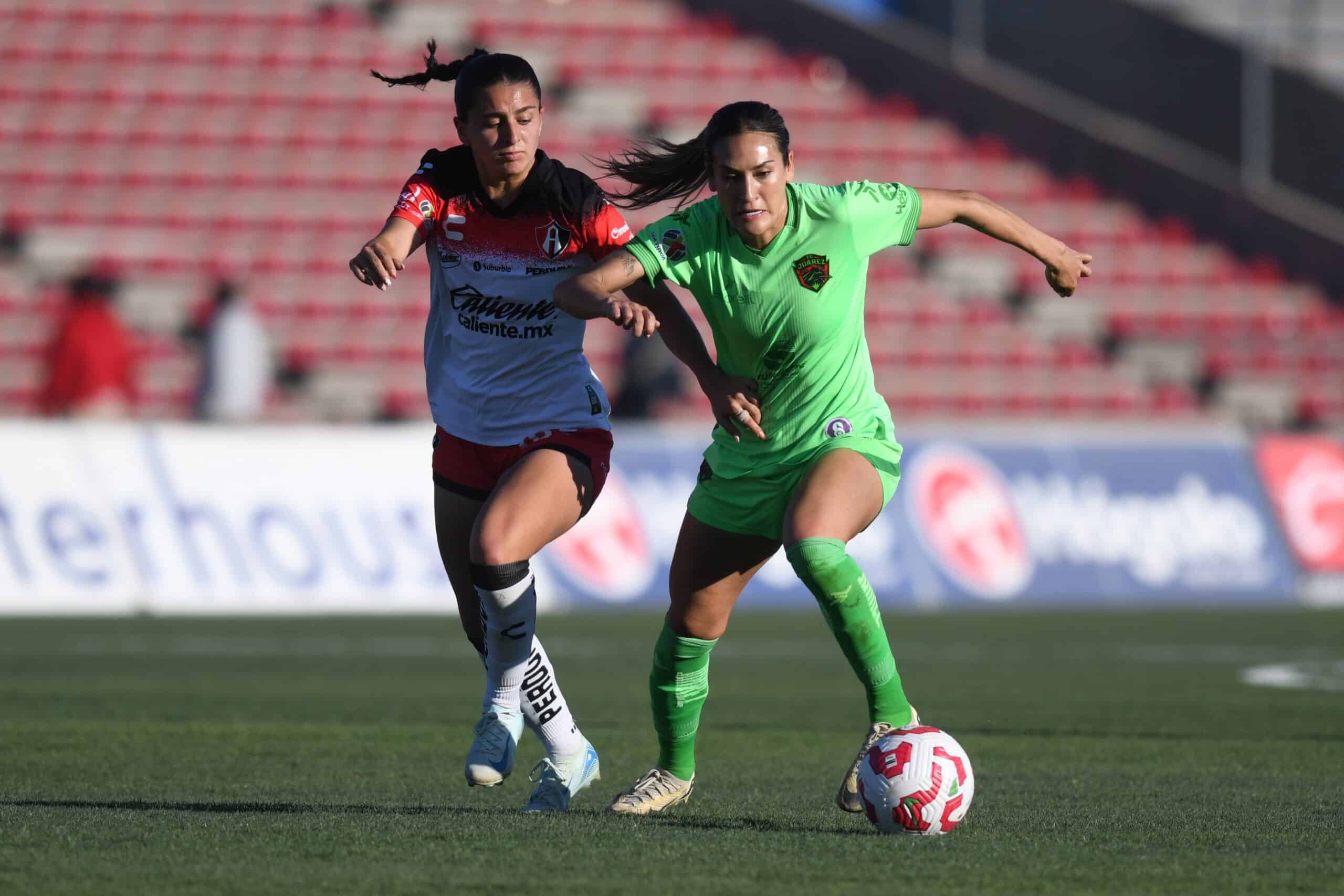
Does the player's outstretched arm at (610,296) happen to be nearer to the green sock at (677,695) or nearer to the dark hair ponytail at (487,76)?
the dark hair ponytail at (487,76)

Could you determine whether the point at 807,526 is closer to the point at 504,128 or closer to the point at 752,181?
the point at 752,181

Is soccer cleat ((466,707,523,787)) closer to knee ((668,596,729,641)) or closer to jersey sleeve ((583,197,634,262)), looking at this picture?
knee ((668,596,729,641))

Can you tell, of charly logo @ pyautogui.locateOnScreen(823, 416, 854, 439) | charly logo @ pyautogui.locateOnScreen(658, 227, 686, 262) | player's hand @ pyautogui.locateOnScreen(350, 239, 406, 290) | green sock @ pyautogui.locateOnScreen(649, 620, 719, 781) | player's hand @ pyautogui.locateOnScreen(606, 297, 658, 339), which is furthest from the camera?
green sock @ pyautogui.locateOnScreen(649, 620, 719, 781)

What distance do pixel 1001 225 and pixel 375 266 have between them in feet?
6.01

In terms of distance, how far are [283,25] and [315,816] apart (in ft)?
63.1

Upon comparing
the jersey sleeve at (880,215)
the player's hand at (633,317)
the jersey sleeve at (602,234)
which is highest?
the jersey sleeve at (880,215)

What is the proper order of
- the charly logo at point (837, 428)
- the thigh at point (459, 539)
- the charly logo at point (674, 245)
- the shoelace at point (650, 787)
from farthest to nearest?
the thigh at point (459, 539), the shoelace at point (650, 787), the charly logo at point (837, 428), the charly logo at point (674, 245)

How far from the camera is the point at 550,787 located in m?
6.16

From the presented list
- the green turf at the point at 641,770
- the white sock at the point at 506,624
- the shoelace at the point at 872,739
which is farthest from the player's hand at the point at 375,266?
the shoelace at the point at 872,739

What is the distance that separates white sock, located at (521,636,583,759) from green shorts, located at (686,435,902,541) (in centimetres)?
73

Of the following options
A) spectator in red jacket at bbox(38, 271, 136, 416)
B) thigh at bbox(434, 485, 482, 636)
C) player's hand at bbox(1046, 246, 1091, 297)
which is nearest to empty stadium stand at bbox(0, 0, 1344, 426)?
spectator in red jacket at bbox(38, 271, 136, 416)

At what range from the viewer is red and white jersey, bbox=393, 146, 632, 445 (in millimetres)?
6207

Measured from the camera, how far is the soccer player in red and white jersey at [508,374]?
6062mm

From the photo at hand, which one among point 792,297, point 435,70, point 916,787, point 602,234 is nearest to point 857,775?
point 916,787
